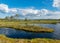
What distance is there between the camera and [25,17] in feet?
67.1

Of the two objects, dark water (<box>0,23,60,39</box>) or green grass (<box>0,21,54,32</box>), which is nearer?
dark water (<box>0,23,60,39</box>)

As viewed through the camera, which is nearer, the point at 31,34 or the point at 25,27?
the point at 31,34

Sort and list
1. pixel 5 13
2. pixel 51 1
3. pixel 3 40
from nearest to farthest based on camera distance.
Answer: pixel 3 40
pixel 51 1
pixel 5 13

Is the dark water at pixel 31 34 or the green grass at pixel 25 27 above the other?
the green grass at pixel 25 27

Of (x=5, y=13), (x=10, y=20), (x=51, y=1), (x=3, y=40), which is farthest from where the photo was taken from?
(x=10, y=20)

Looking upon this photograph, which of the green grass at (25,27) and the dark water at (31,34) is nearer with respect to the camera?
the dark water at (31,34)

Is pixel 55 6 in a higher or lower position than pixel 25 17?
higher

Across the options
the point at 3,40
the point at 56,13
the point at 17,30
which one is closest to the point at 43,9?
the point at 56,13

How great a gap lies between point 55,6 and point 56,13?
3.12 feet

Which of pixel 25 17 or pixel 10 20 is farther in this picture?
pixel 10 20

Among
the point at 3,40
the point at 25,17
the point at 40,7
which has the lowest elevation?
the point at 3,40

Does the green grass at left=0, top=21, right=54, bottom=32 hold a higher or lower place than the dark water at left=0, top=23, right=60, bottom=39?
higher

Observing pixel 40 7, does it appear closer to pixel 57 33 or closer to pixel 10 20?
pixel 57 33

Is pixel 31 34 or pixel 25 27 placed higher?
pixel 25 27
